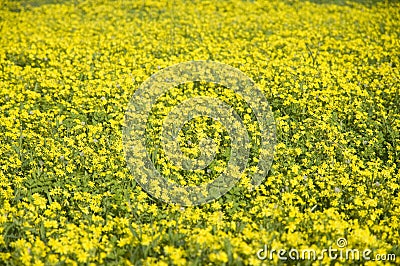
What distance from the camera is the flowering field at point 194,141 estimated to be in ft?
→ 13.3

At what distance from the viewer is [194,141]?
5.60 m
